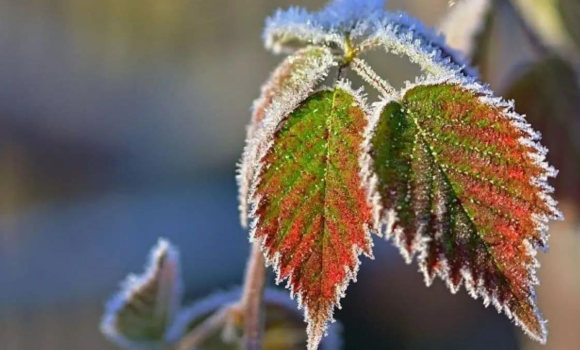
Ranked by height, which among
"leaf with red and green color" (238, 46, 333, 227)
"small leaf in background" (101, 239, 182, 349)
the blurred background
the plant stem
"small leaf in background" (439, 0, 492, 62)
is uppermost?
the blurred background

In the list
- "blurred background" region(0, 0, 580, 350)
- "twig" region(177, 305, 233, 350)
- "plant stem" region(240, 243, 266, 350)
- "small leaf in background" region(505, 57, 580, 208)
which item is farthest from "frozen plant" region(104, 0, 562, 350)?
"blurred background" region(0, 0, 580, 350)

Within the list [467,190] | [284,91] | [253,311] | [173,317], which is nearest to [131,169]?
[173,317]

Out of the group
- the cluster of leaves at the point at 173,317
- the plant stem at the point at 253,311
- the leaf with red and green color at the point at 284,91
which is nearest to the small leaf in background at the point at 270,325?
the cluster of leaves at the point at 173,317

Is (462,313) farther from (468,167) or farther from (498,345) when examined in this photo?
(468,167)

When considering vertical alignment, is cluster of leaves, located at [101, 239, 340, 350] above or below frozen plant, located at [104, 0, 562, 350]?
above

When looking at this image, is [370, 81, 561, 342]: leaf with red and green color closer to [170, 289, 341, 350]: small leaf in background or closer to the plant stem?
the plant stem

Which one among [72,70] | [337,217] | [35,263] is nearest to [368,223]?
[337,217]

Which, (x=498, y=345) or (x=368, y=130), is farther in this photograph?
(x=498, y=345)

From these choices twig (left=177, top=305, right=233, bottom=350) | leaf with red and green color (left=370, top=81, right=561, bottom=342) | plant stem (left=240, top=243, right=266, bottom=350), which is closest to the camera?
leaf with red and green color (left=370, top=81, right=561, bottom=342)
